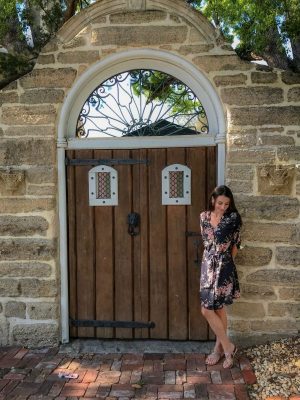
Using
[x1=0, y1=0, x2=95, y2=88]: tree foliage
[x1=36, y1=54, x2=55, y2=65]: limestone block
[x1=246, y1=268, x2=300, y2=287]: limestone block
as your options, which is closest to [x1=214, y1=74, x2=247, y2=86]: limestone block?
[x1=36, y1=54, x2=55, y2=65]: limestone block

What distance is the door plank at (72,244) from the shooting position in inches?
177

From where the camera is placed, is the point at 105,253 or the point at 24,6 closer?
the point at 105,253

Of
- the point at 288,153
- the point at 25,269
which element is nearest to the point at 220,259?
the point at 288,153

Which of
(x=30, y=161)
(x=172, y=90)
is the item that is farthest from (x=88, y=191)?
(x=172, y=90)

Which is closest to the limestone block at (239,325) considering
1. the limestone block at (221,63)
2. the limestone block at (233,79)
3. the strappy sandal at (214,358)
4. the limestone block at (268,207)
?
the strappy sandal at (214,358)

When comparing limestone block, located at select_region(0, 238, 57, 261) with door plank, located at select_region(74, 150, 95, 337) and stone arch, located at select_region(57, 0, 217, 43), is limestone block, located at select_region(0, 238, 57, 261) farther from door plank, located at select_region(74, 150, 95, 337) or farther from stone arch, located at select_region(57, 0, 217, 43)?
stone arch, located at select_region(57, 0, 217, 43)

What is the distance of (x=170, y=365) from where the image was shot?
402 cm

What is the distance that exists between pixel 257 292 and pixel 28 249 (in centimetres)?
222

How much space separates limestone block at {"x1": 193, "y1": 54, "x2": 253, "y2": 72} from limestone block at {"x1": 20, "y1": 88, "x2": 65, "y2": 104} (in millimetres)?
1341

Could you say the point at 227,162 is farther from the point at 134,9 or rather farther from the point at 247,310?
the point at 134,9

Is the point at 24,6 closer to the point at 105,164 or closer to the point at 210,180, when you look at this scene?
the point at 105,164

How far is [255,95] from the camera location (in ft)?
13.8

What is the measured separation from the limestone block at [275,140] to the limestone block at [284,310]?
4.87 feet

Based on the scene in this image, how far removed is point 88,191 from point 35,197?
51cm
